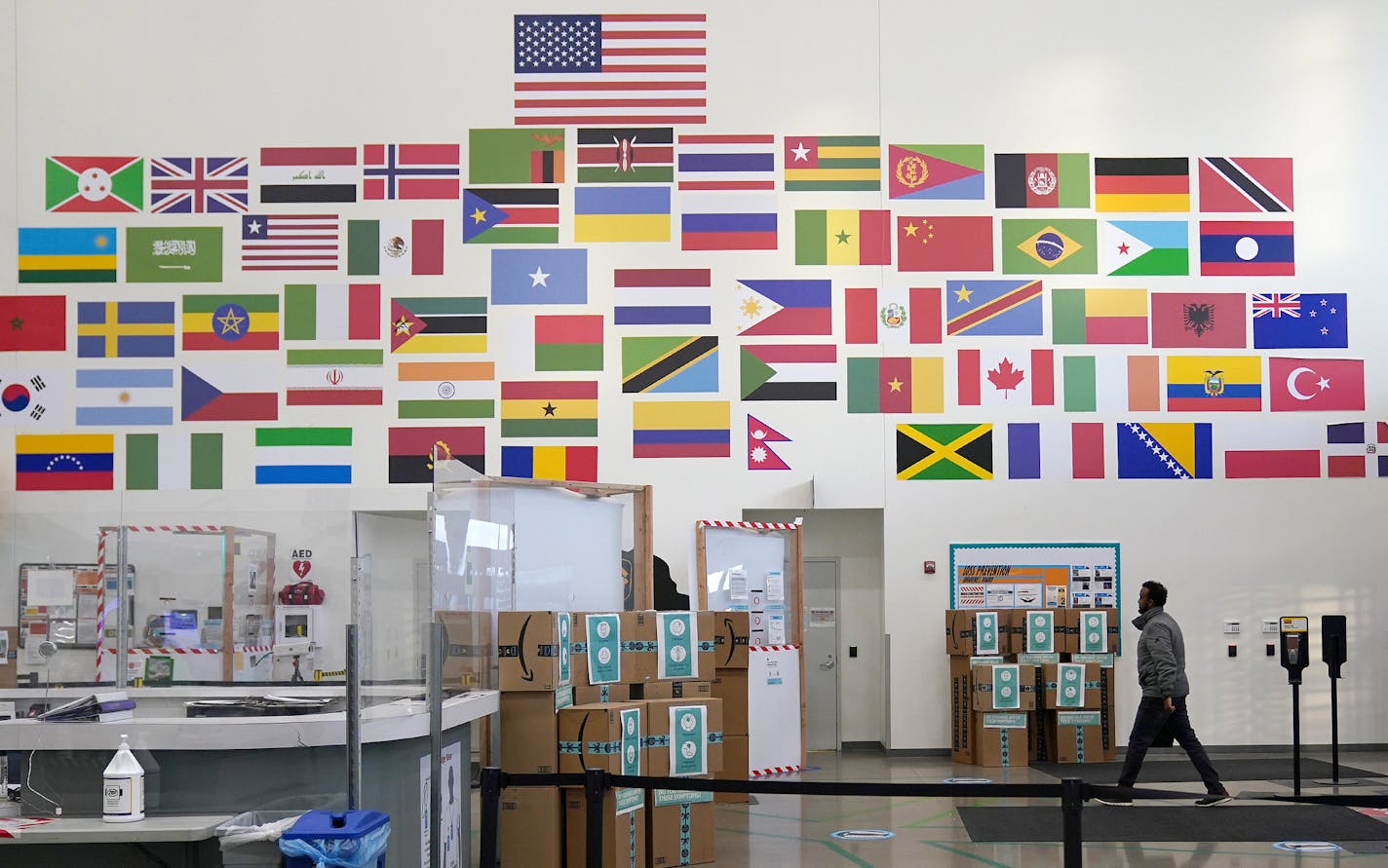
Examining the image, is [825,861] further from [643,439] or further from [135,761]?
[643,439]

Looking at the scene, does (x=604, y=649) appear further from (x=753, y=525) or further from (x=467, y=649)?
(x=753, y=525)

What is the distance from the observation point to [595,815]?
18.6 ft

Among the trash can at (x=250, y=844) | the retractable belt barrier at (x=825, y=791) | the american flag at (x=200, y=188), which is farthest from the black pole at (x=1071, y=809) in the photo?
the american flag at (x=200, y=188)

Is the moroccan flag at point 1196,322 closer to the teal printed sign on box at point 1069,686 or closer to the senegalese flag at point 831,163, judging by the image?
the senegalese flag at point 831,163

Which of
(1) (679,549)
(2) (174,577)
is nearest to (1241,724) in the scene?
(1) (679,549)

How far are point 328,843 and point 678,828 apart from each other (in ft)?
10.2

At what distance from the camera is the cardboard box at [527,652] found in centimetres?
717

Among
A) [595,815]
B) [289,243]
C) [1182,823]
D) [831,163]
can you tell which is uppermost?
[831,163]

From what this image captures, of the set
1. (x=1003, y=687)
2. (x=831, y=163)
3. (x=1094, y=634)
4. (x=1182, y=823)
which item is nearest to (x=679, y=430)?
(x=831, y=163)

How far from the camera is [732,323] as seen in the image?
13.1m

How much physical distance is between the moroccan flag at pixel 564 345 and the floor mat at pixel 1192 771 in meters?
5.61

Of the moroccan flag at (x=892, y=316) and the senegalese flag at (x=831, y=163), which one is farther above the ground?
the senegalese flag at (x=831, y=163)

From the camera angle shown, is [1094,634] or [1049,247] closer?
[1094,634]

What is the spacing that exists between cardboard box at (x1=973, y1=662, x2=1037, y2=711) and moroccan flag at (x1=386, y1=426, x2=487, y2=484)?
5067 millimetres
